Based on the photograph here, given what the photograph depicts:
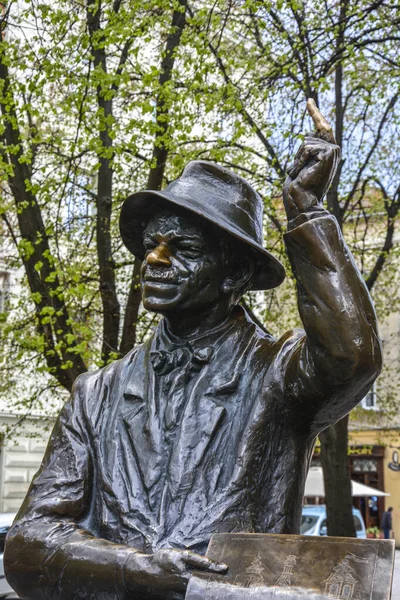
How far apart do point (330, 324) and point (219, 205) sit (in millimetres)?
632

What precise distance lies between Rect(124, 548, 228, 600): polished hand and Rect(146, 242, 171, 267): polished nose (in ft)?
2.93

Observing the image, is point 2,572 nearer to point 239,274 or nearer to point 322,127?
point 239,274

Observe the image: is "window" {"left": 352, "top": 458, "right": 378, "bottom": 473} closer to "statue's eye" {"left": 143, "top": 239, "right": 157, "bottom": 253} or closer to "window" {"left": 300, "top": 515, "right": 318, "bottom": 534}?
"window" {"left": 300, "top": 515, "right": 318, "bottom": 534}

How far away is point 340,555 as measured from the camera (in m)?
2.03

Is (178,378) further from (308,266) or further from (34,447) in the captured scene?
(34,447)

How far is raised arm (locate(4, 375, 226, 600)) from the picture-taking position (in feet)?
7.08

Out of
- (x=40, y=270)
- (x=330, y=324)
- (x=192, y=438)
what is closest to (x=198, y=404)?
(x=192, y=438)

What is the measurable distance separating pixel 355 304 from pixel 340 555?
25.3 inches

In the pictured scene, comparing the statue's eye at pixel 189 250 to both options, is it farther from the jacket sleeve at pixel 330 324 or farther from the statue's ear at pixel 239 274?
the jacket sleeve at pixel 330 324

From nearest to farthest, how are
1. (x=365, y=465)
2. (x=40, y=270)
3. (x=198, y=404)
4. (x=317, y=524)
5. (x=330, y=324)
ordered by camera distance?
(x=330, y=324) < (x=198, y=404) < (x=40, y=270) < (x=317, y=524) < (x=365, y=465)

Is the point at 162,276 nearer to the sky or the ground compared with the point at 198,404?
nearer to the sky

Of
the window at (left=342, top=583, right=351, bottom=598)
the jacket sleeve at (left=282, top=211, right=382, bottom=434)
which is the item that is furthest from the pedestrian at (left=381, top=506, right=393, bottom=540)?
the window at (left=342, top=583, right=351, bottom=598)

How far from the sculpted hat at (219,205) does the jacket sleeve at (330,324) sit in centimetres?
31

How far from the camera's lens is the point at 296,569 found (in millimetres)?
2041
